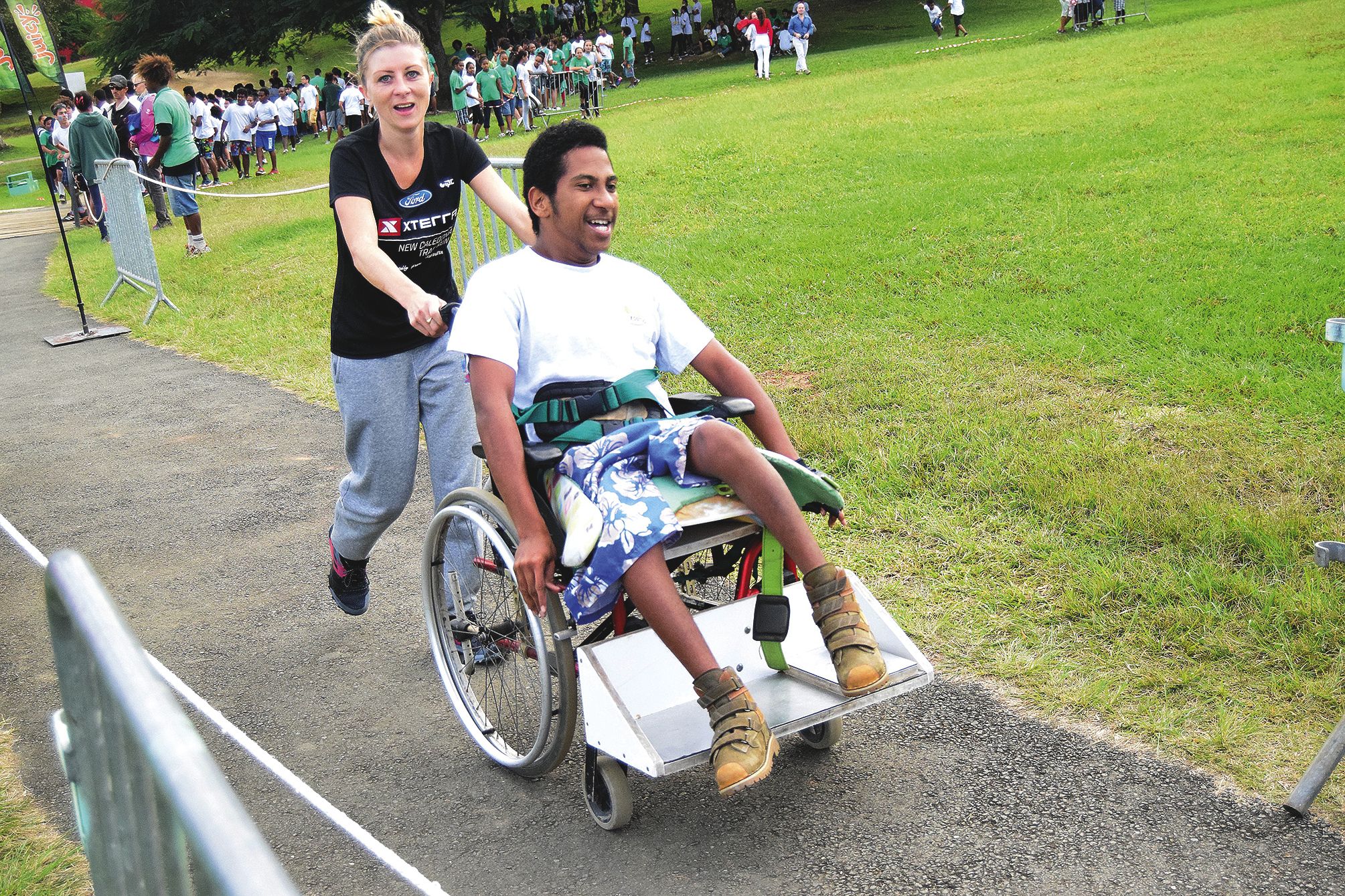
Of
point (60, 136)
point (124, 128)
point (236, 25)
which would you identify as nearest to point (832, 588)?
point (124, 128)

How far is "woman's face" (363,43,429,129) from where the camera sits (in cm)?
360

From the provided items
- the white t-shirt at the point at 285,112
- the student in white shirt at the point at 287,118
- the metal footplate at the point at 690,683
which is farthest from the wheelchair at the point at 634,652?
the white t-shirt at the point at 285,112

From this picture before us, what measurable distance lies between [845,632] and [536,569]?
0.76 m

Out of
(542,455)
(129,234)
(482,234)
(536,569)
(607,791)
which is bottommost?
(607,791)

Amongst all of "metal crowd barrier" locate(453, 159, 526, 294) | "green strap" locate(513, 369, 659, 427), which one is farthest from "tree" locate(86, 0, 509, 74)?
"green strap" locate(513, 369, 659, 427)

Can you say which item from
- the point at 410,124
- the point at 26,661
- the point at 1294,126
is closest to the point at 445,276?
the point at 410,124

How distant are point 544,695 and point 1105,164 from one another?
990 centimetres

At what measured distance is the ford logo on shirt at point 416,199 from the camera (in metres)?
3.79

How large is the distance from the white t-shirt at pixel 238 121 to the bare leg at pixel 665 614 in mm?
25463

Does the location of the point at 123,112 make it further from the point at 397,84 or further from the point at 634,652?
the point at 634,652

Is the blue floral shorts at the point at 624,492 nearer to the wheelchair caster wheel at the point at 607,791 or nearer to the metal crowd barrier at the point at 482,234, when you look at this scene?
the wheelchair caster wheel at the point at 607,791

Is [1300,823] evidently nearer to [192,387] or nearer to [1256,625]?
[1256,625]

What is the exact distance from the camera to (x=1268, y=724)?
127 inches

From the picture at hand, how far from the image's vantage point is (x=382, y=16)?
3.75 m
